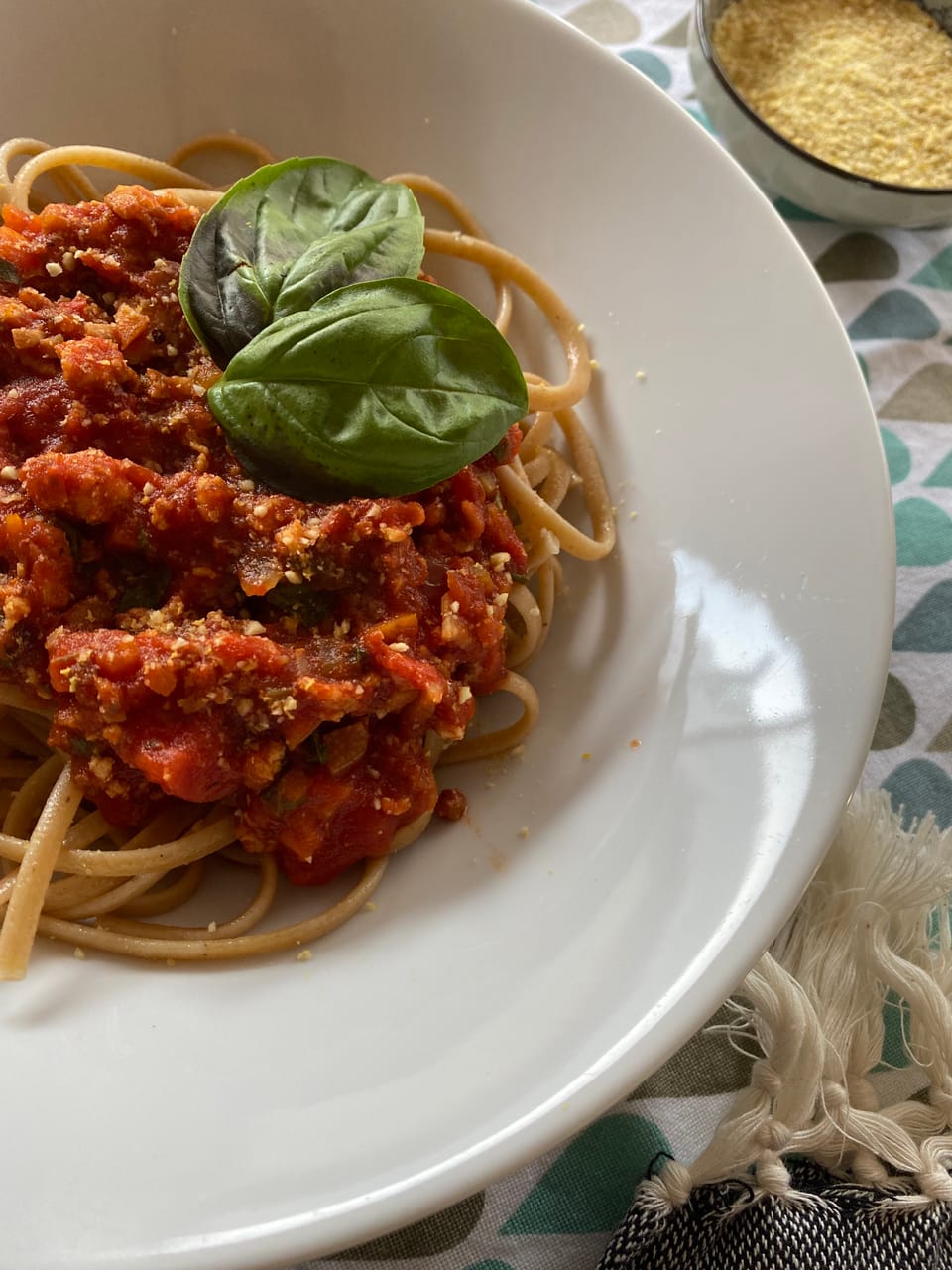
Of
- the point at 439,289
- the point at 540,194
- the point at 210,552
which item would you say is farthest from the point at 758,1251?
the point at 540,194

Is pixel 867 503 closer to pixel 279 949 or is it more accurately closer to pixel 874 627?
pixel 874 627

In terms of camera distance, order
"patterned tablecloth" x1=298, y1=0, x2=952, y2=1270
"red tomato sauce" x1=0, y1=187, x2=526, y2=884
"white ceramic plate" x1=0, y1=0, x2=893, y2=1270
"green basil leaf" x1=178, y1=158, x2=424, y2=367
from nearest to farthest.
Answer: "white ceramic plate" x1=0, y1=0, x2=893, y2=1270 → "red tomato sauce" x1=0, y1=187, x2=526, y2=884 → "green basil leaf" x1=178, y1=158, x2=424, y2=367 → "patterned tablecloth" x1=298, y1=0, x2=952, y2=1270

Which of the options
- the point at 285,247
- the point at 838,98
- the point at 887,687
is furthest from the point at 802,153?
the point at 285,247

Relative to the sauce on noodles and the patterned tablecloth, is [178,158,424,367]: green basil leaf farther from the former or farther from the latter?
the patterned tablecloth

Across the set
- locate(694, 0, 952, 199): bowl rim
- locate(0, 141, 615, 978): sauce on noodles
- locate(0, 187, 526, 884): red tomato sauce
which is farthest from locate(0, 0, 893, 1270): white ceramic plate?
locate(694, 0, 952, 199): bowl rim

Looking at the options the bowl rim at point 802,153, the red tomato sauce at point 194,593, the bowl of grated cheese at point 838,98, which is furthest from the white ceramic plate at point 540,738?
the bowl of grated cheese at point 838,98

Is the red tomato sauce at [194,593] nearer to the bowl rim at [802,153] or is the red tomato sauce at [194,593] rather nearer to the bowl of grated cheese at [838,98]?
the bowl rim at [802,153]

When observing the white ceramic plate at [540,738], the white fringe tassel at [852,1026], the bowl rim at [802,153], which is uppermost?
the bowl rim at [802,153]
